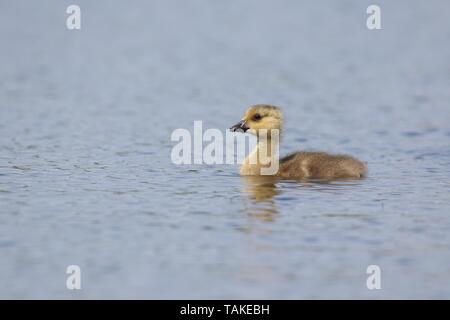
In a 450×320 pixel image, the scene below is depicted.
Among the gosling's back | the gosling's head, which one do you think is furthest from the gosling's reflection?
the gosling's head

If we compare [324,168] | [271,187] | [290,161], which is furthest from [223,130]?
[271,187]

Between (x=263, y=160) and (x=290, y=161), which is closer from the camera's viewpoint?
(x=290, y=161)

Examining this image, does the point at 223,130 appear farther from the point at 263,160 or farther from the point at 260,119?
the point at 263,160

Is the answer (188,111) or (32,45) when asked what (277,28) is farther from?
(188,111)

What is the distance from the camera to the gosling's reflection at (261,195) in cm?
951

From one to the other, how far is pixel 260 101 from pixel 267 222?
7.77 metres

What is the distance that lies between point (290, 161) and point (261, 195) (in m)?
1.14

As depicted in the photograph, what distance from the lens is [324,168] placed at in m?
11.2

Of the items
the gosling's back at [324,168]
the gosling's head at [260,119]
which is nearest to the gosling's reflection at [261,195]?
the gosling's back at [324,168]

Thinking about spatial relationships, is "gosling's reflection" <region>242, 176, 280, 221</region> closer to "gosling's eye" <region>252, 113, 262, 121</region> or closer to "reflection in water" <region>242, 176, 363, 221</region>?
"reflection in water" <region>242, 176, 363, 221</region>

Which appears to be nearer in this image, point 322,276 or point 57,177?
point 322,276

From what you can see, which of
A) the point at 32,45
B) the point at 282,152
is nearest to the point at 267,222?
the point at 282,152

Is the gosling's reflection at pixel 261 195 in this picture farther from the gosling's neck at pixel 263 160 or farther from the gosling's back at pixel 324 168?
the gosling's back at pixel 324 168

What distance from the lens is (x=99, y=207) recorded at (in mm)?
9617
